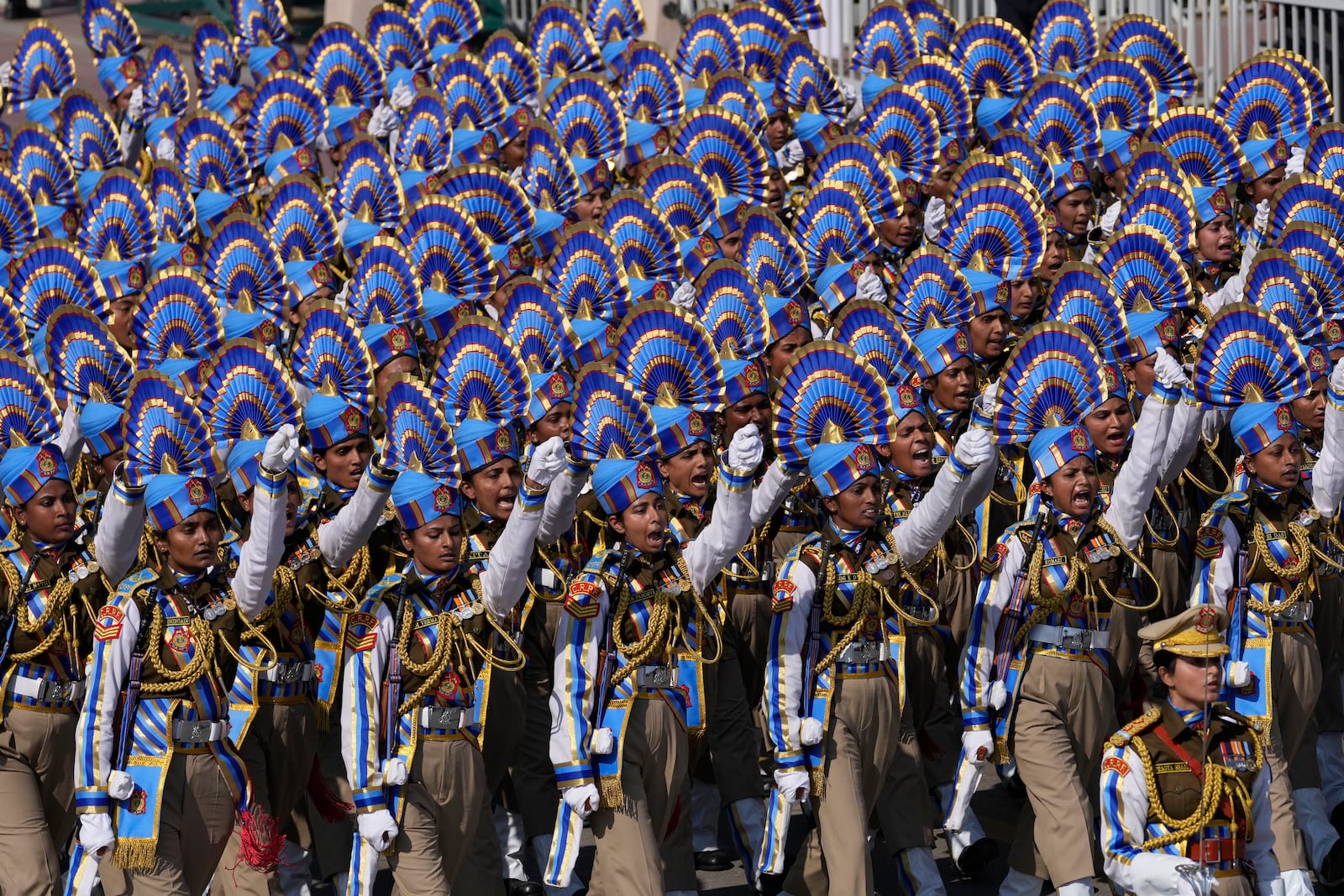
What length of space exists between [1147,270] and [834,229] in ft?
5.72

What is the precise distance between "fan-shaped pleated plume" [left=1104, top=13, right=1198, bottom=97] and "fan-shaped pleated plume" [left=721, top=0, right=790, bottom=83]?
2237 millimetres

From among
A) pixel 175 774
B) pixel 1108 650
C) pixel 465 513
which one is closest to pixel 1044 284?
pixel 1108 650

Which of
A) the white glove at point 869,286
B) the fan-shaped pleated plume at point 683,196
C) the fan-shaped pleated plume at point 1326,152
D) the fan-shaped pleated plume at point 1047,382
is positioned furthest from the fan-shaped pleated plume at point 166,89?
the fan-shaped pleated plume at point 1047,382

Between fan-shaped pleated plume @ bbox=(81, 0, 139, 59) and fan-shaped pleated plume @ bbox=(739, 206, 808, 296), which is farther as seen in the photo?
fan-shaped pleated plume @ bbox=(81, 0, 139, 59)

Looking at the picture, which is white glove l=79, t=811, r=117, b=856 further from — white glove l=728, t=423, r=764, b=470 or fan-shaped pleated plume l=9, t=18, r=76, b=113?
fan-shaped pleated plume l=9, t=18, r=76, b=113

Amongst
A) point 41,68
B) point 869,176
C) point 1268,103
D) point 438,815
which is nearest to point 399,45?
point 41,68

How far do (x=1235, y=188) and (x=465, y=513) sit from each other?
6.30 m

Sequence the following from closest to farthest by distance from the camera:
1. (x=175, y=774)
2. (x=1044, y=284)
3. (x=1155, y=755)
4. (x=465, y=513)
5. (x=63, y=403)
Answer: (x=1155, y=755) → (x=175, y=774) → (x=465, y=513) → (x=63, y=403) → (x=1044, y=284)

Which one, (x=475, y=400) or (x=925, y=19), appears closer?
(x=475, y=400)

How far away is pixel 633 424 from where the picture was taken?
9.38 metres

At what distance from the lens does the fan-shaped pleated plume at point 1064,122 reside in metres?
14.6

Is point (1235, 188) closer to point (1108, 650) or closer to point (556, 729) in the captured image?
point (1108, 650)

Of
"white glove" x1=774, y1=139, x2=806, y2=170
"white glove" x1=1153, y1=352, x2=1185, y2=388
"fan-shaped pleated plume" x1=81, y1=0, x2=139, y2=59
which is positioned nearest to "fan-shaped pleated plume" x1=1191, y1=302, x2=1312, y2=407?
"white glove" x1=1153, y1=352, x2=1185, y2=388

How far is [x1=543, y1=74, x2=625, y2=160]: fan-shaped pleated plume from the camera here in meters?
15.1
